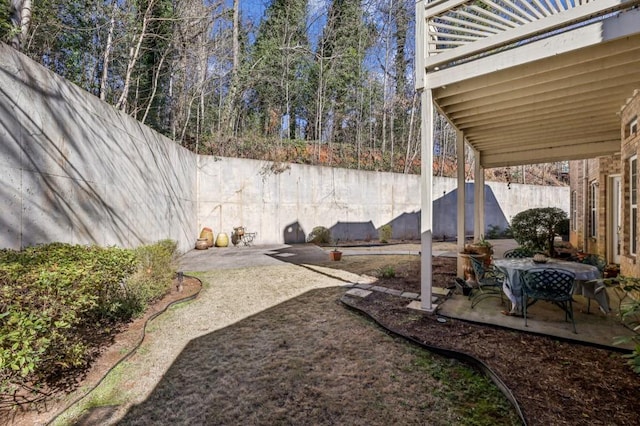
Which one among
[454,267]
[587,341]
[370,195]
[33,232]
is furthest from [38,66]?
[370,195]

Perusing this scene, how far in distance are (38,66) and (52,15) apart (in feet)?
11.4

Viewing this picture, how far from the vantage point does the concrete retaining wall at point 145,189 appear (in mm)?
3299

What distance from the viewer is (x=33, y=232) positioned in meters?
3.38

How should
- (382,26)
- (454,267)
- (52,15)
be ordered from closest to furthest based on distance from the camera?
(52,15) < (454,267) < (382,26)

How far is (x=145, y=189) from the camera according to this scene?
612 cm

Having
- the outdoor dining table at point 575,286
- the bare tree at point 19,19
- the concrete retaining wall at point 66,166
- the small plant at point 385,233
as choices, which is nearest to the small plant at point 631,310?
the outdoor dining table at point 575,286

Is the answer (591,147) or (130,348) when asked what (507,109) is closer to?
(591,147)

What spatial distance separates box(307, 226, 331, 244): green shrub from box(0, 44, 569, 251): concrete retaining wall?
0.37m

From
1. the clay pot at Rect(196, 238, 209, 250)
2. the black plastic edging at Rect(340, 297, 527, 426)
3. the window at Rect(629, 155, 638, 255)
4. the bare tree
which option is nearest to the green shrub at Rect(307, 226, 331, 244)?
the clay pot at Rect(196, 238, 209, 250)

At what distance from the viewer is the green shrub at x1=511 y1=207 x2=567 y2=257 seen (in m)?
8.38

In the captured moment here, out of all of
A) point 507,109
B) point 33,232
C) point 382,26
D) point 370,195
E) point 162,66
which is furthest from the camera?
point 382,26

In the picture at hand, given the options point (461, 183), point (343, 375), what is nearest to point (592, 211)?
point (461, 183)

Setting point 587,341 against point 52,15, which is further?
point 52,15

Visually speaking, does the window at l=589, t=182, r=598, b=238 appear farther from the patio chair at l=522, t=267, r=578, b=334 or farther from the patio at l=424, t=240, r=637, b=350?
the patio chair at l=522, t=267, r=578, b=334
